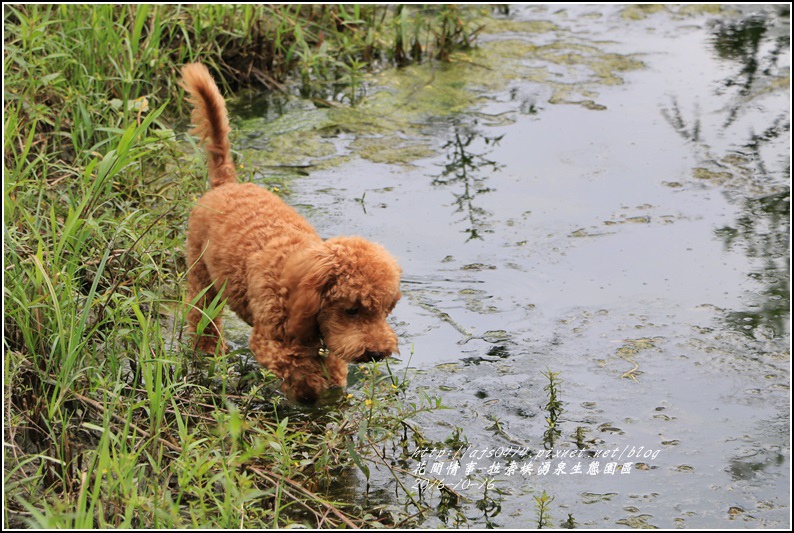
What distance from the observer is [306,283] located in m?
3.59

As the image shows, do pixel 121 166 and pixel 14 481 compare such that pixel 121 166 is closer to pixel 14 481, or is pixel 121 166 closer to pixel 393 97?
pixel 14 481

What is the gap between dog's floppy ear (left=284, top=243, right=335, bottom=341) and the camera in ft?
11.7

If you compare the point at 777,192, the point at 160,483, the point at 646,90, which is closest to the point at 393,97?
the point at 646,90

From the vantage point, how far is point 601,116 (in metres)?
6.73

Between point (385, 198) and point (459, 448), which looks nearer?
point (459, 448)

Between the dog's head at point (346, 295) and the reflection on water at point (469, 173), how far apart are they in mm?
1742

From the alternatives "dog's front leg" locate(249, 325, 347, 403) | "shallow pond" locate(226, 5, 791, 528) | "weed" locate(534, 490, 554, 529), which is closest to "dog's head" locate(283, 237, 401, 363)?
"dog's front leg" locate(249, 325, 347, 403)

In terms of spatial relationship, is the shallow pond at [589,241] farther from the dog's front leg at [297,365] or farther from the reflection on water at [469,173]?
the dog's front leg at [297,365]

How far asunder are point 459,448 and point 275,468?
2.41 ft

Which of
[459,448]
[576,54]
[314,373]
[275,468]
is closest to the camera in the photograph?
[275,468]

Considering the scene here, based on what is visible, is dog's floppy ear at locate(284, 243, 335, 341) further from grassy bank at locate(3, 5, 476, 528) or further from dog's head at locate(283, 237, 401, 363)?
grassy bank at locate(3, 5, 476, 528)

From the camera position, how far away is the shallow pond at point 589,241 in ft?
Result: 11.8

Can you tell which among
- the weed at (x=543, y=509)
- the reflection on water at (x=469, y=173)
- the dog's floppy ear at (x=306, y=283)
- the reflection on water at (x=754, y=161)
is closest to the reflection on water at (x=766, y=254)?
the reflection on water at (x=754, y=161)

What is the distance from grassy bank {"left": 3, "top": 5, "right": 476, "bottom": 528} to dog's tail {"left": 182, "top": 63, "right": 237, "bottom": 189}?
0.91 ft
